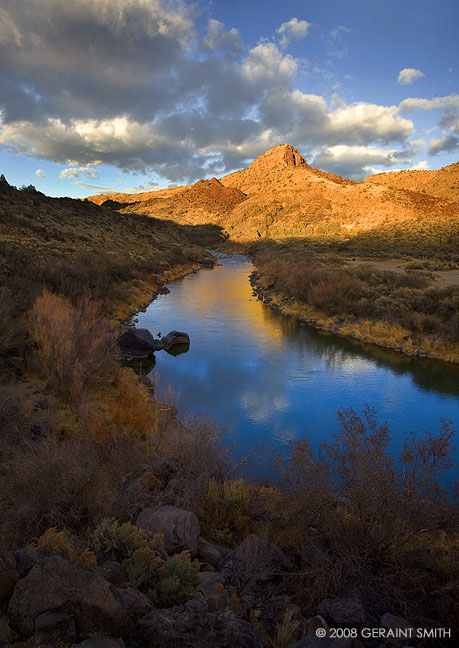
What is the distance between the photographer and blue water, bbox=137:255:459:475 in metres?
10.6

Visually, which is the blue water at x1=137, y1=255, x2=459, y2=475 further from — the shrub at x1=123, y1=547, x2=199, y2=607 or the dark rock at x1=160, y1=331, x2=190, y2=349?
the shrub at x1=123, y1=547, x2=199, y2=607

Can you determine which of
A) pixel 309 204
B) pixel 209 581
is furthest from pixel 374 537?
pixel 309 204

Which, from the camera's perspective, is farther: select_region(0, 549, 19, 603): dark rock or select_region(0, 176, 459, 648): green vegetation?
select_region(0, 176, 459, 648): green vegetation

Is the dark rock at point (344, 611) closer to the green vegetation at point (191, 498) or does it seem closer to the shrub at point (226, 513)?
the green vegetation at point (191, 498)

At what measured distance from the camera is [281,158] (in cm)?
12550

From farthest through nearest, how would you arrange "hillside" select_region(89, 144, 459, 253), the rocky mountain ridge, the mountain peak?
the mountain peak < the rocky mountain ridge < "hillside" select_region(89, 144, 459, 253)

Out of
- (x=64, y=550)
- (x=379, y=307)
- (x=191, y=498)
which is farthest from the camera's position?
(x=379, y=307)

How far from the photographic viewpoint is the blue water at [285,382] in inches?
418

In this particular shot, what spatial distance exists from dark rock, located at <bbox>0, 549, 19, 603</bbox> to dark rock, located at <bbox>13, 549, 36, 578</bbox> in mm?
114

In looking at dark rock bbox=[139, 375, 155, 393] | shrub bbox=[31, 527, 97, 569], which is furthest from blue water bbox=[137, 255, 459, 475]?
shrub bbox=[31, 527, 97, 569]

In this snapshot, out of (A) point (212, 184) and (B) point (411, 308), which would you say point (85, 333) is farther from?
(A) point (212, 184)

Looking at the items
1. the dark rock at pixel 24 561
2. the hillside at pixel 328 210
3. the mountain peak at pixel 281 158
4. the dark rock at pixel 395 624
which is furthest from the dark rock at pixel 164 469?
the mountain peak at pixel 281 158

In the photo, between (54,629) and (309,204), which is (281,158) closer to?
(309,204)

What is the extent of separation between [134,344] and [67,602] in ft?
43.5
